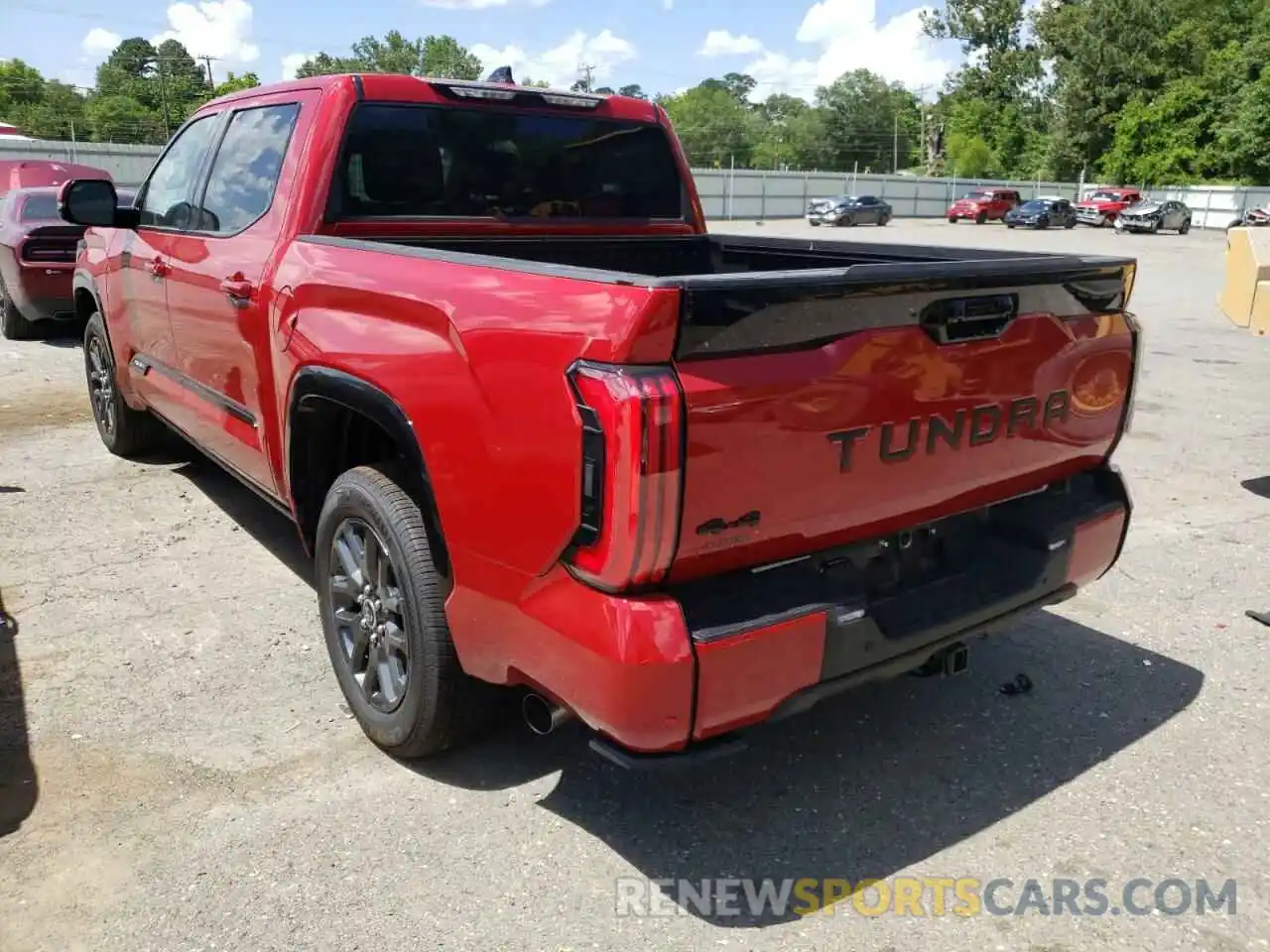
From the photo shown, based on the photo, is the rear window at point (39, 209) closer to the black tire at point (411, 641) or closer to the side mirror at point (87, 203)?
the side mirror at point (87, 203)

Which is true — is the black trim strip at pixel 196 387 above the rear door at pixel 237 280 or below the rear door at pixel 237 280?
below

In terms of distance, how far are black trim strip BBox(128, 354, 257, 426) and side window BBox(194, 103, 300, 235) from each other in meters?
0.66

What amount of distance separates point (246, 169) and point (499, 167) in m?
0.99

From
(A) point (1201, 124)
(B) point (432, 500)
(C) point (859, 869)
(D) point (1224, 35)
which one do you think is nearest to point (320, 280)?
(B) point (432, 500)

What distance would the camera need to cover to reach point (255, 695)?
366cm

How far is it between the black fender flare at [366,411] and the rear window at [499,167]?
0.77 meters

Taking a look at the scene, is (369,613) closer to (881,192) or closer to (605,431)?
(605,431)

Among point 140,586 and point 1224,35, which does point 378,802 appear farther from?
point 1224,35

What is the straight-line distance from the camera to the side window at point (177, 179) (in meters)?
4.66

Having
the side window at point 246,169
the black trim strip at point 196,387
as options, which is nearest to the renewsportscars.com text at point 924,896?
the black trim strip at point 196,387

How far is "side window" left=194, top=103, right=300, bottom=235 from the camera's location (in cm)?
392

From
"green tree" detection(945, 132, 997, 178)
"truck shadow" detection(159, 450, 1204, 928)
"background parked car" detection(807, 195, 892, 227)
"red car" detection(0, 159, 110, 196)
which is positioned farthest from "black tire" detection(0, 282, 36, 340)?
"green tree" detection(945, 132, 997, 178)

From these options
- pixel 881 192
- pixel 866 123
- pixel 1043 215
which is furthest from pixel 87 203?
pixel 866 123

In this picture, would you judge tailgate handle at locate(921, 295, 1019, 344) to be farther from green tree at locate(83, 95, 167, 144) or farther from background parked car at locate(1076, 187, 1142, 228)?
green tree at locate(83, 95, 167, 144)
